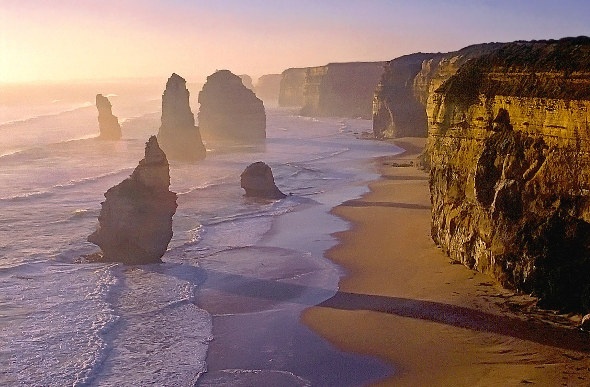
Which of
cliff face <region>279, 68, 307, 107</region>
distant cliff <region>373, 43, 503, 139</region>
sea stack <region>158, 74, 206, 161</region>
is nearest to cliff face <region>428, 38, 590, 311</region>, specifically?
sea stack <region>158, 74, 206, 161</region>

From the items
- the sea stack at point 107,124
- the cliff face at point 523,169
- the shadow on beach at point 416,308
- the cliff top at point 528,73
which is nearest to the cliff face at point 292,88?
the sea stack at point 107,124

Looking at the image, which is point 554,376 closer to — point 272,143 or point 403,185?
point 403,185

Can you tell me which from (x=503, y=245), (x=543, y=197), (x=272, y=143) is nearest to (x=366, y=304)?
(x=503, y=245)

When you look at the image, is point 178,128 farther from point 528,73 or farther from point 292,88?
point 292,88

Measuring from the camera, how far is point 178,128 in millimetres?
61250

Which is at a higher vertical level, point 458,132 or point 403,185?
point 458,132

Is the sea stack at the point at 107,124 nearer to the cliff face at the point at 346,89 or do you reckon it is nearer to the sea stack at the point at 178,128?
the sea stack at the point at 178,128

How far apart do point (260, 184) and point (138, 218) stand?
15.4m

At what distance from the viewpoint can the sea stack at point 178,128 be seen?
60.6 m

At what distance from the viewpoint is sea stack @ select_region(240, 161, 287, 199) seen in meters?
38.2

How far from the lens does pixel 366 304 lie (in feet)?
61.6

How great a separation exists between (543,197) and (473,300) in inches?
143

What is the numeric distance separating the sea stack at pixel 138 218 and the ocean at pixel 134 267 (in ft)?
2.36

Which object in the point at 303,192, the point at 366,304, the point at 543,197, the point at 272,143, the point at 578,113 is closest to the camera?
the point at 578,113
